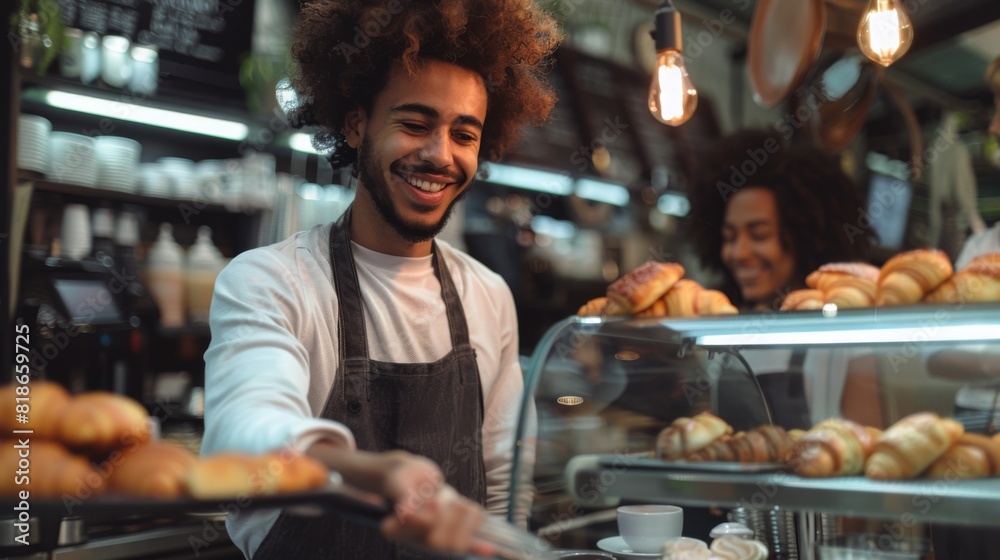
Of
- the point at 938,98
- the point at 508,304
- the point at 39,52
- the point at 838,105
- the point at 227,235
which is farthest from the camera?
the point at 938,98

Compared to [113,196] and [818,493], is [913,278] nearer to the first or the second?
[818,493]

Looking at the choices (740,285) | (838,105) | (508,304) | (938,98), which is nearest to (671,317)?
(508,304)

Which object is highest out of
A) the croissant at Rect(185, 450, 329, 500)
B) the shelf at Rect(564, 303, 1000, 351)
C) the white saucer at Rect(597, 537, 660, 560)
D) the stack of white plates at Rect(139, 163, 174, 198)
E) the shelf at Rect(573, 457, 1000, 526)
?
the stack of white plates at Rect(139, 163, 174, 198)

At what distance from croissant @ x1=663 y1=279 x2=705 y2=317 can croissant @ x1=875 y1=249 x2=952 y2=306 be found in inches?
13.2

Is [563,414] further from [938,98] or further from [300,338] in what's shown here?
[938,98]

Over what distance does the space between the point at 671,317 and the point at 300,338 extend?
0.69 metres

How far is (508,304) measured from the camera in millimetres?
2023

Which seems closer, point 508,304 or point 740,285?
point 508,304

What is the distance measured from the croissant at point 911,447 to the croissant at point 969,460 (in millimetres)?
11

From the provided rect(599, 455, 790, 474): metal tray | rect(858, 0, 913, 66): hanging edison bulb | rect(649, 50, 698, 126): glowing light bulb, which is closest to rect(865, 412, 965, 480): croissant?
rect(599, 455, 790, 474): metal tray

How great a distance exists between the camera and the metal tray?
1367mm

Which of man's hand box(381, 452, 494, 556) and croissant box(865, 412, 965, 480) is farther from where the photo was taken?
croissant box(865, 412, 965, 480)

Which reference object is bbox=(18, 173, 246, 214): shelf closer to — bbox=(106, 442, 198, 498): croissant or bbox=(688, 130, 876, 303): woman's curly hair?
bbox=(688, 130, 876, 303): woman's curly hair

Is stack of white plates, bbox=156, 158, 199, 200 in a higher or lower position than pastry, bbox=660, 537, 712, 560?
higher
